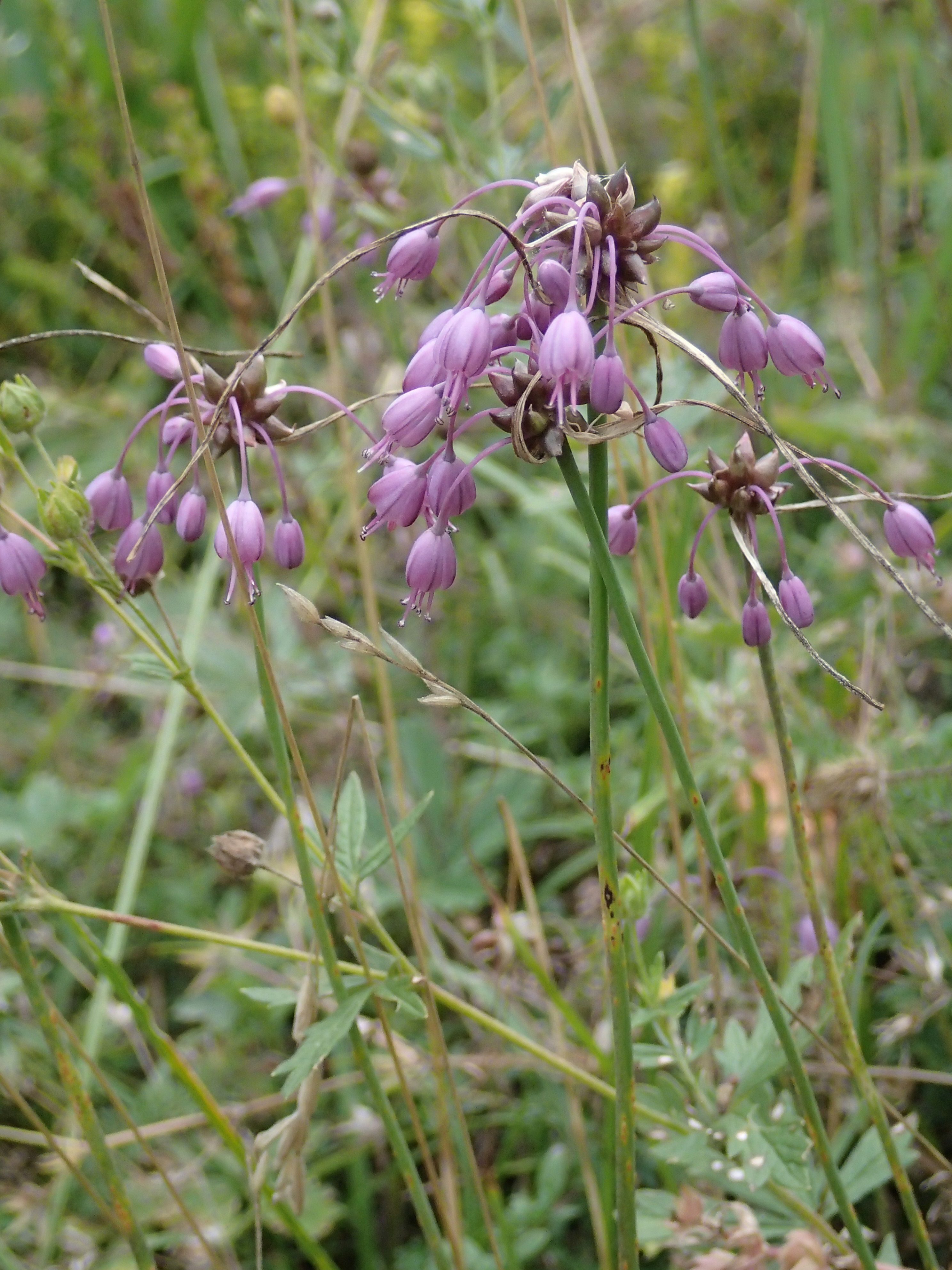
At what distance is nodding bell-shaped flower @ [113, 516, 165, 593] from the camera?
1.10 metres

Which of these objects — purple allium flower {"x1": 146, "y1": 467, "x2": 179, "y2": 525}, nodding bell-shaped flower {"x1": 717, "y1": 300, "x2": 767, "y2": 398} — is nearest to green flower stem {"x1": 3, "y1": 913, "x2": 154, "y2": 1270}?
purple allium flower {"x1": 146, "y1": 467, "x2": 179, "y2": 525}

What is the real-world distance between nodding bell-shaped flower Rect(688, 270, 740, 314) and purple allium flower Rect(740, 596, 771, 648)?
259 millimetres

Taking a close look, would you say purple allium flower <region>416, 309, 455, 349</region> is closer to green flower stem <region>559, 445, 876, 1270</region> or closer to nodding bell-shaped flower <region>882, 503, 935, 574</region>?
green flower stem <region>559, 445, 876, 1270</region>

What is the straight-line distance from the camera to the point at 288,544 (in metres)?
1.07

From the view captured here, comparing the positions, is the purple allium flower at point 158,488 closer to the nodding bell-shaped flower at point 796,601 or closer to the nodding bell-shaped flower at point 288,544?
the nodding bell-shaped flower at point 288,544

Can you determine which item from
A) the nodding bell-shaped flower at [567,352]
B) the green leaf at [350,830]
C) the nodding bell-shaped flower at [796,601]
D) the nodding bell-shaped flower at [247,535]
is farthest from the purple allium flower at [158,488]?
the nodding bell-shaped flower at [796,601]

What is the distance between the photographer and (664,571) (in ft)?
4.68

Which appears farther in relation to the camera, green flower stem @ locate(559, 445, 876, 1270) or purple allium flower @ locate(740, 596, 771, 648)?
purple allium flower @ locate(740, 596, 771, 648)

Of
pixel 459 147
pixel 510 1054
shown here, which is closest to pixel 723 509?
pixel 510 1054

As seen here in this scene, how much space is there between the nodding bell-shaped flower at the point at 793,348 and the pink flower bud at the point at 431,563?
1.01 feet

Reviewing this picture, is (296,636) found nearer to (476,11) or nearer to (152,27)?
(476,11)

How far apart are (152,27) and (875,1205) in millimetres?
4326

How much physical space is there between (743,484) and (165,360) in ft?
1.83

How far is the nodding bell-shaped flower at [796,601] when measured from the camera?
1.00 m
